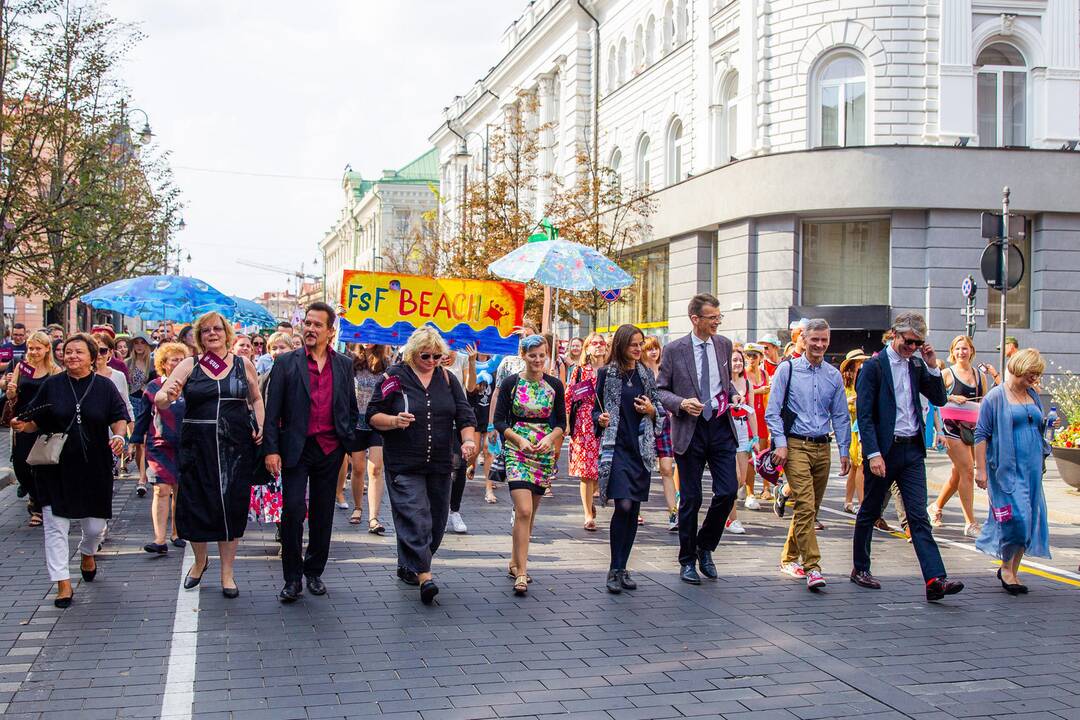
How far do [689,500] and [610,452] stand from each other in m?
0.72

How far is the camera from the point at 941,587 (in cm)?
736

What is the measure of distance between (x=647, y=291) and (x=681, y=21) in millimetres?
7715

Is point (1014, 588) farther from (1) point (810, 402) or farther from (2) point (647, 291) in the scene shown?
(2) point (647, 291)

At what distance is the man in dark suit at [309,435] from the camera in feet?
24.3

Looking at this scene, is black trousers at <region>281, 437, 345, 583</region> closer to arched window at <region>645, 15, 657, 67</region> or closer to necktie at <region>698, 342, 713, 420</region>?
necktie at <region>698, 342, 713, 420</region>

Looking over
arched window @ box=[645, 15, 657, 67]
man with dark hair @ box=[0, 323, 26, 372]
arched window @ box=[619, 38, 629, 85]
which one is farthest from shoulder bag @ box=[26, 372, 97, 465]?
arched window @ box=[619, 38, 629, 85]

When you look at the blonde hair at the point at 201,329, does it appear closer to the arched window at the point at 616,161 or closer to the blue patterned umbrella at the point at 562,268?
the blue patterned umbrella at the point at 562,268

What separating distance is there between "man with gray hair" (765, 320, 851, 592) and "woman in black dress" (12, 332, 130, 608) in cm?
469

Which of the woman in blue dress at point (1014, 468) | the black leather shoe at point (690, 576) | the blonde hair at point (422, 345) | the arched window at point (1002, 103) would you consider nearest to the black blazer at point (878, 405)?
the woman in blue dress at point (1014, 468)

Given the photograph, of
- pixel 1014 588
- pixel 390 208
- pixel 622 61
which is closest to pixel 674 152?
pixel 622 61

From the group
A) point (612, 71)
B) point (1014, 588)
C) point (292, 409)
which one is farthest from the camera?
point (612, 71)

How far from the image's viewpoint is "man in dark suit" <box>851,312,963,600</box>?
25.6ft

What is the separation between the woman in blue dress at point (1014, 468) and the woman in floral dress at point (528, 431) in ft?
10.1

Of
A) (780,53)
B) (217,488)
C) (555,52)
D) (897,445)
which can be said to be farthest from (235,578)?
(555,52)
